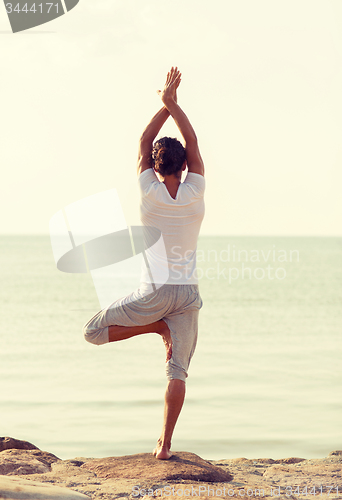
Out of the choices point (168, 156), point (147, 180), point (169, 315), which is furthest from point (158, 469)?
point (168, 156)

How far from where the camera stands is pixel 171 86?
3453 mm

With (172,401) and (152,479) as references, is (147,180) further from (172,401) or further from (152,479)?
(152,479)

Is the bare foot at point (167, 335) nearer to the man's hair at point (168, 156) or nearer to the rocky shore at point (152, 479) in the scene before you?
the rocky shore at point (152, 479)

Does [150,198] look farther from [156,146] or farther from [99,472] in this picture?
[99,472]

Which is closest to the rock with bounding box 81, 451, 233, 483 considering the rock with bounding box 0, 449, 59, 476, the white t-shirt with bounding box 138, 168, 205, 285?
the rock with bounding box 0, 449, 59, 476

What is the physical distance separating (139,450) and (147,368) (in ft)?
10.9

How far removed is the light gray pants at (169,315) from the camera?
332 centimetres

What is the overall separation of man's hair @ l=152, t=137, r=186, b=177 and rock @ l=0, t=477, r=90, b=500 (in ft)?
5.95

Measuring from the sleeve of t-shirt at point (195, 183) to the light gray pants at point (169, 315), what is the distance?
0.56 meters

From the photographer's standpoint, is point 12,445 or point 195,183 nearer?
point 195,183

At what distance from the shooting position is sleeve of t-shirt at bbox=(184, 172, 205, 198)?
3.31 meters

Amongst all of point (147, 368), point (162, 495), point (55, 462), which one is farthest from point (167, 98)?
point (147, 368)

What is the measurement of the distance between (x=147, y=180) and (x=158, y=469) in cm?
167

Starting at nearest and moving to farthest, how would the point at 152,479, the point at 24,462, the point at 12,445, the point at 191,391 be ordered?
the point at 152,479, the point at 24,462, the point at 12,445, the point at 191,391
